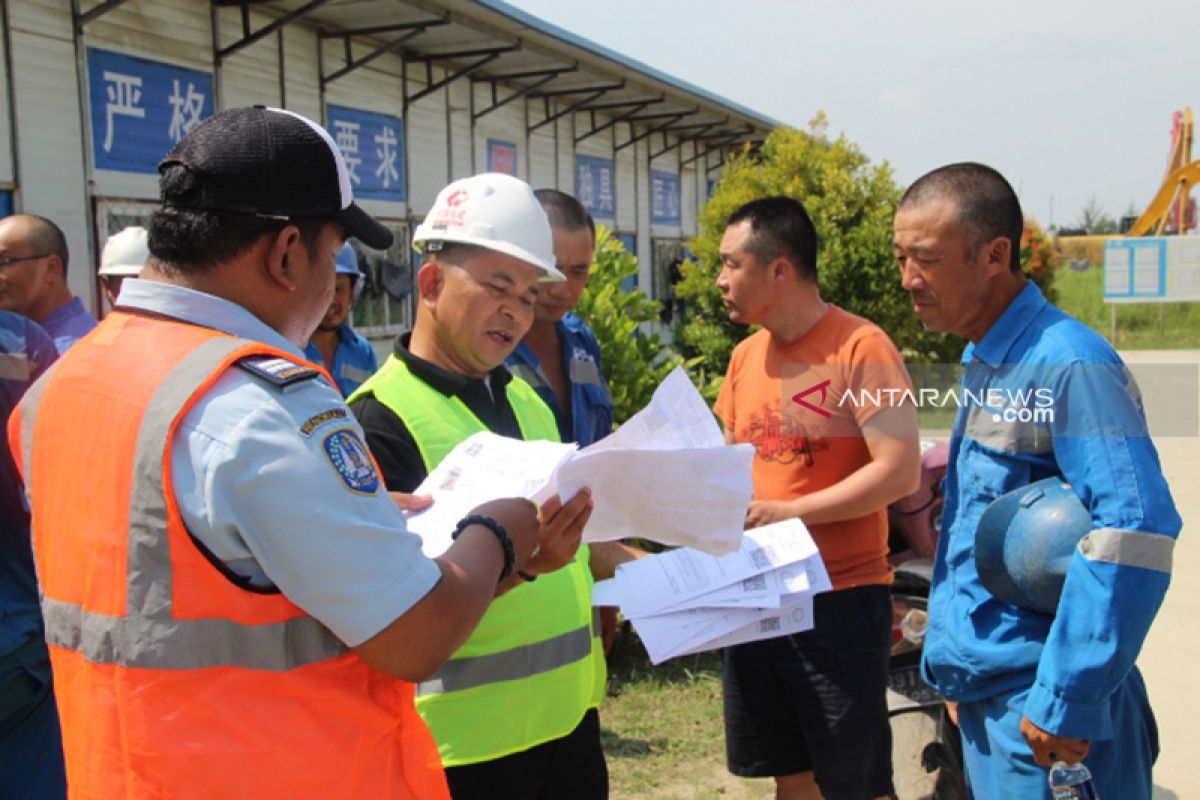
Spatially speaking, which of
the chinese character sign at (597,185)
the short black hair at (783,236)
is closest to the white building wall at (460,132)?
the chinese character sign at (597,185)

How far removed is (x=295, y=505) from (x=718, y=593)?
1635 mm

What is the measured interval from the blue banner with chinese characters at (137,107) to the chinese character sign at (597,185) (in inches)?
299

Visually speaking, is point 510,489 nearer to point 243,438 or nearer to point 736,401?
point 243,438

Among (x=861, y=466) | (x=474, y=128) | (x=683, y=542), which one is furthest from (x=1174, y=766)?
(x=474, y=128)

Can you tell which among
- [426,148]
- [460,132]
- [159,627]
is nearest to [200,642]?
[159,627]

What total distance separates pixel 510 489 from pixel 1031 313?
1.40 m

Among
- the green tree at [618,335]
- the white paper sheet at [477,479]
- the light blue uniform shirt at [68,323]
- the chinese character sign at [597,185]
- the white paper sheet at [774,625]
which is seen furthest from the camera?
the chinese character sign at [597,185]

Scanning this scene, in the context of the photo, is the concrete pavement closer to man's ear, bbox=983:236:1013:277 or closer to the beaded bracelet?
man's ear, bbox=983:236:1013:277

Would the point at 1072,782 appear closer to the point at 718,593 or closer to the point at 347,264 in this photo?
the point at 718,593

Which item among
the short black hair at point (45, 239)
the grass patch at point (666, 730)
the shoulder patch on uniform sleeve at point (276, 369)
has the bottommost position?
the grass patch at point (666, 730)

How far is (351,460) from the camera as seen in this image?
1.35m

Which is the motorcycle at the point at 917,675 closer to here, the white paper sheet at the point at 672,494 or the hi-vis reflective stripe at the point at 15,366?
the white paper sheet at the point at 672,494

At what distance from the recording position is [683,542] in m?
2.02

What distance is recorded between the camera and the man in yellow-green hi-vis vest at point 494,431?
2.11m
